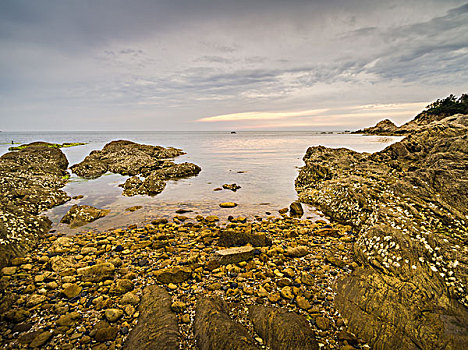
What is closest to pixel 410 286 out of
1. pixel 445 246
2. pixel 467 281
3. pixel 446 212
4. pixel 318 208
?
pixel 467 281

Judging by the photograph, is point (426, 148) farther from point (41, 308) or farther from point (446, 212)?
point (41, 308)

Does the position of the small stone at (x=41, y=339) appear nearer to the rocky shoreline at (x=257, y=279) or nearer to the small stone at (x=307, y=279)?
the rocky shoreline at (x=257, y=279)

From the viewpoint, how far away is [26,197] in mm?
13172

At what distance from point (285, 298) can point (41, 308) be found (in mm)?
5781

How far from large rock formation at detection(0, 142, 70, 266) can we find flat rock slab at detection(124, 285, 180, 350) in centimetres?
548

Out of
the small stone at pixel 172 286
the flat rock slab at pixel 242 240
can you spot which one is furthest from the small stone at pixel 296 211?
the small stone at pixel 172 286

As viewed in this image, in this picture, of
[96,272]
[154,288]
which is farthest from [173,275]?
[96,272]

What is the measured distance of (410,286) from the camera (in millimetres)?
5289

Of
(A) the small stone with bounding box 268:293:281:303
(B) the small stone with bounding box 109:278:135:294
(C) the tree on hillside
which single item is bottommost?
(A) the small stone with bounding box 268:293:281:303

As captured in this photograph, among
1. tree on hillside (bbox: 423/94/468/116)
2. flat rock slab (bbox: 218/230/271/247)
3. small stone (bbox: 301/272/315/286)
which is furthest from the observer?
tree on hillside (bbox: 423/94/468/116)

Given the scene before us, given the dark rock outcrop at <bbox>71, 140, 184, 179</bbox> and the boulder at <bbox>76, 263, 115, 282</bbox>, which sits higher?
the dark rock outcrop at <bbox>71, 140, 184, 179</bbox>

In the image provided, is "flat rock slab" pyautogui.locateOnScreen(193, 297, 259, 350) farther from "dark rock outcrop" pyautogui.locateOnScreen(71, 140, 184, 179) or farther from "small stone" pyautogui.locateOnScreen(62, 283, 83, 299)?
"dark rock outcrop" pyautogui.locateOnScreen(71, 140, 184, 179)

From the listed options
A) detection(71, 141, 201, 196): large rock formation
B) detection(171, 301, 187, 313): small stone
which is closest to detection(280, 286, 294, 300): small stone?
detection(171, 301, 187, 313): small stone

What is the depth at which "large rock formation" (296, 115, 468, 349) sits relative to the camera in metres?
4.43
